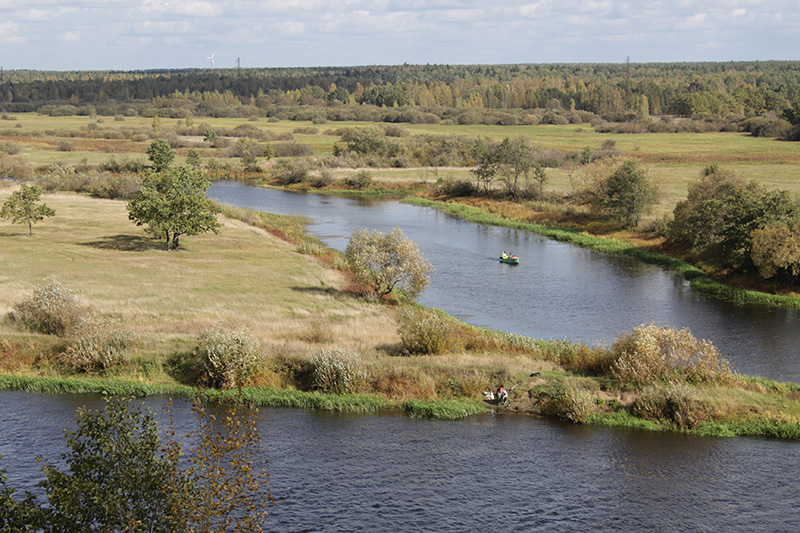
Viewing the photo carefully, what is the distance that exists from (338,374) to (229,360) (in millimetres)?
4514

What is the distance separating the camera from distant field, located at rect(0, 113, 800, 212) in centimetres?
9974

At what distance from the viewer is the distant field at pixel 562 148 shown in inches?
3927

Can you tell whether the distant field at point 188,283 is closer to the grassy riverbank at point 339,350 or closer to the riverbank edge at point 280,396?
the grassy riverbank at point 339,350

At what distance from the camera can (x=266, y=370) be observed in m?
30.8

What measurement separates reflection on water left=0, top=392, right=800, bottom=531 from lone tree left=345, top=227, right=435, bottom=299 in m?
16.1

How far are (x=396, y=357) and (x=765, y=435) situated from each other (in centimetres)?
1498

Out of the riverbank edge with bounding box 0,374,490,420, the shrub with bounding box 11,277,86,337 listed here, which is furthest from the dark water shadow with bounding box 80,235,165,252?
the riverbank edge with bounding box 0,374,490,420

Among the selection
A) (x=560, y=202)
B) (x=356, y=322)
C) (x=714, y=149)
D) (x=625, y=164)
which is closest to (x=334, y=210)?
(x=560, y=202)

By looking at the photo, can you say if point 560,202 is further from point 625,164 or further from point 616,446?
point 616,446

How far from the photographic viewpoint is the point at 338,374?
30.2 metres

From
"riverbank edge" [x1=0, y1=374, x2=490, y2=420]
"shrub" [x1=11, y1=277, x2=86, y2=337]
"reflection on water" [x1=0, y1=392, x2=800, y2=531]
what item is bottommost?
"reflection on water" [x1=0, y1=392, x2=800, y2=531]

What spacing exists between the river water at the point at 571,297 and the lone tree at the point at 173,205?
532 inches

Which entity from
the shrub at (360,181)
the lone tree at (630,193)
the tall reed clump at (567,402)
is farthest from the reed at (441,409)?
the shrub at (360,181)

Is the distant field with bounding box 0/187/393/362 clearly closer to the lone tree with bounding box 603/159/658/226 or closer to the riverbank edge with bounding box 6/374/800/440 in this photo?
the riverbank edge with bounding box 6/374/800/440
